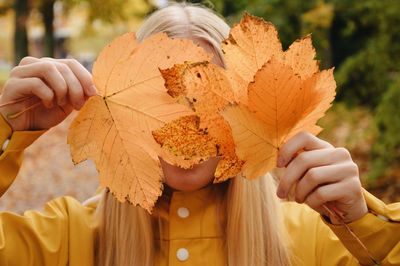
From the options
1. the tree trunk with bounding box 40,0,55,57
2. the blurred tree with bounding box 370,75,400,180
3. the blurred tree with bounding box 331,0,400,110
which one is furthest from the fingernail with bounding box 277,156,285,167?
the tree trunk with bounding box 40,0,55,57

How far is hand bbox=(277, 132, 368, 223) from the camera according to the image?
0.69m

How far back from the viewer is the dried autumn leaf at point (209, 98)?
62cm

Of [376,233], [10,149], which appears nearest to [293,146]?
[376,233]

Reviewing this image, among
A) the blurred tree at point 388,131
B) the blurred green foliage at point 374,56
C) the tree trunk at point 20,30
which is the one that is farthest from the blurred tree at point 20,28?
the blurred tree at point 388,131

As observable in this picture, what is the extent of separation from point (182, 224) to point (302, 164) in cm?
46

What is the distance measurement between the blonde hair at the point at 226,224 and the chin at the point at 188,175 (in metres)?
0.09

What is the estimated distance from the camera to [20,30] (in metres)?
11.4

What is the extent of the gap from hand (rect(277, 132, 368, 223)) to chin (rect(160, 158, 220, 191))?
30cm

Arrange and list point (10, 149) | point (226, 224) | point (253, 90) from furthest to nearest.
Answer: point (226, 224) → point (10, 149) → point (253, 90)

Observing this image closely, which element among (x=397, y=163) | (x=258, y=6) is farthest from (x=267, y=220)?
(x=258, y=6)

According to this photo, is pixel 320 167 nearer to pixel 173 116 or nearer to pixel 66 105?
pixel 173 116

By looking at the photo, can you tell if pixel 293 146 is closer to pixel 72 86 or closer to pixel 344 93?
pixel 72 86

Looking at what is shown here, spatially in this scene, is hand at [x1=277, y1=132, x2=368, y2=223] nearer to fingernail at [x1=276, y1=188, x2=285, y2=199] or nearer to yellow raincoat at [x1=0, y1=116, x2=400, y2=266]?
fingernail at [x1=276, y1=188, x2=285, y2=199]

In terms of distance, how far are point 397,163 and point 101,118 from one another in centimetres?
352
